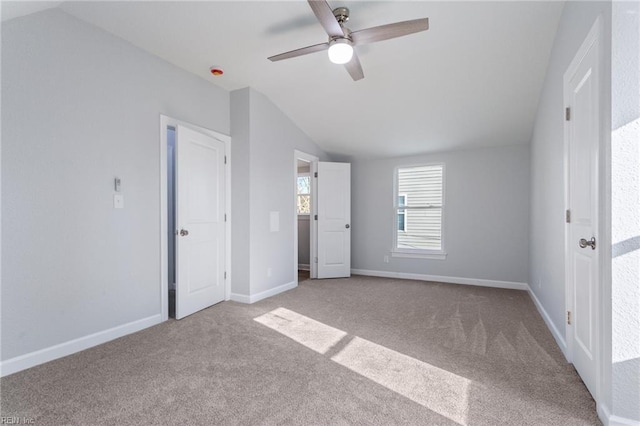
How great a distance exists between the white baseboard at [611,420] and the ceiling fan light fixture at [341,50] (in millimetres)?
2662

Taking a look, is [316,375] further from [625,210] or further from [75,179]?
[75,179]

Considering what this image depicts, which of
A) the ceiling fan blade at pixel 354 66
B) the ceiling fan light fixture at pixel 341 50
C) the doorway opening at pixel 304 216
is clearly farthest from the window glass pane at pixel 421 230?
the ceiling fan light fixture at pixel 341 50

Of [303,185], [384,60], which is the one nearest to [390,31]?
[384,60]

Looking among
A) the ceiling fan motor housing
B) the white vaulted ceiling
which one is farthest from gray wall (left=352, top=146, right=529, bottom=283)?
the ceiling fan motor housing

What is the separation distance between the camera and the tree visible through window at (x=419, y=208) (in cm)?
534

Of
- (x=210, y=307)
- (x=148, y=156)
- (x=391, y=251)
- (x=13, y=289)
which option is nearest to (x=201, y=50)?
(x=148, y=156)

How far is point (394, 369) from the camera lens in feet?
7.33

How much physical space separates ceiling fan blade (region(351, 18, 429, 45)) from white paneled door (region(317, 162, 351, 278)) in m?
3.10

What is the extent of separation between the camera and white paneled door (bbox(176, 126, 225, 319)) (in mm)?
3373

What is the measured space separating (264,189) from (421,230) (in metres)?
2.83

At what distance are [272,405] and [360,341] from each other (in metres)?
1.12

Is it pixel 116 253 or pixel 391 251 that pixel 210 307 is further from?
pixel 391 251

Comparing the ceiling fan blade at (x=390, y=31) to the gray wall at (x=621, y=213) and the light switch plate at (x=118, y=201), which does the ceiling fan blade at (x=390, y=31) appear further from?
the light switch plate at (x=118, y=201)

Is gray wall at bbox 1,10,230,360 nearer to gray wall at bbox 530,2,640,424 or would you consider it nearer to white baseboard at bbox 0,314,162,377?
white baseboard at bbox 0,314,162,377
